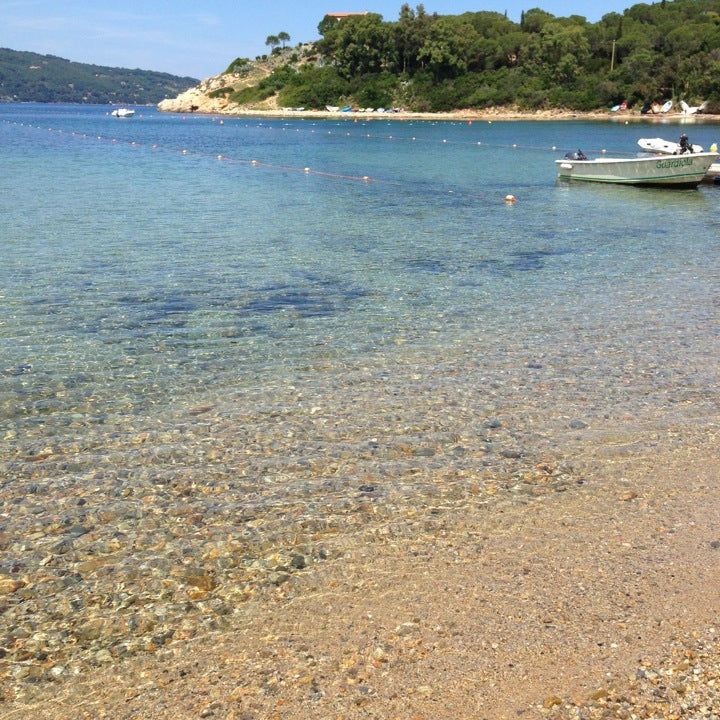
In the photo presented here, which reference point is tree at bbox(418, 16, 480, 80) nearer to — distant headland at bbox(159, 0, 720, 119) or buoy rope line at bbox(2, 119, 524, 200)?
distant headland at bbox(159, 0, 720, 119)

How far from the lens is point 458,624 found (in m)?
4.77

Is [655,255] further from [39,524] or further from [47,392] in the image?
[39,524]

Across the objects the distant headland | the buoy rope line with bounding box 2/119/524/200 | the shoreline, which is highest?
the distant headland

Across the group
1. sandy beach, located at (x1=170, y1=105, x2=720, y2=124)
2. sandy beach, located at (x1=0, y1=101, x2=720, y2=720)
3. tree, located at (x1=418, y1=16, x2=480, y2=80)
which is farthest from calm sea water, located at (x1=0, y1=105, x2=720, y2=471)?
tree, located at (x1=418, y1=16, x2=480, y2=80)

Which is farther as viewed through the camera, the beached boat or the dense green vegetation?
the dense green vegetation

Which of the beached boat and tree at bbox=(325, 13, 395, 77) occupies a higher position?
tree at bbox=(325, 13, 395, 77)

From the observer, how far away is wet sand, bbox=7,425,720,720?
164 inches

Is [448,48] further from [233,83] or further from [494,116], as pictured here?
[233,83]

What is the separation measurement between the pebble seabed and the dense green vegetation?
398 feet

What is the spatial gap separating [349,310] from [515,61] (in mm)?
151336

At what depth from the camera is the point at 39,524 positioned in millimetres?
5930

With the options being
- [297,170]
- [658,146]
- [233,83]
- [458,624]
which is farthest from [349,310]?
[233,83]

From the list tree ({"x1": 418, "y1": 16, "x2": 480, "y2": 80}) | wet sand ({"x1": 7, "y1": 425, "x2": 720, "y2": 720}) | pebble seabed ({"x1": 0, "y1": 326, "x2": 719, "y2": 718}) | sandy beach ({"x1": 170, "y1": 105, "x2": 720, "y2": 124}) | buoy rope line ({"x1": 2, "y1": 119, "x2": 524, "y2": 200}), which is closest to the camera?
wet sand ({"x1": 7, "y1": 425, "x2": 720, "y2": 720})

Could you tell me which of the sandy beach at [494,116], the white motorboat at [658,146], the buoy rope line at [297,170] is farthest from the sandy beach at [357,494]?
the sandy beach at [494,116]
